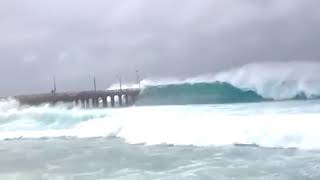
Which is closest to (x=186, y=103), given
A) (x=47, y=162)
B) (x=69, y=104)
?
(x=69, y=104)

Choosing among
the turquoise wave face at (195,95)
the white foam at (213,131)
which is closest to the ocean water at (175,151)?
the white foam at (213,131)

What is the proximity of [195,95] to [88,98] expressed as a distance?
11.0 meters

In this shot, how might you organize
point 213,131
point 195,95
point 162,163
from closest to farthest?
1. point 162,163
2. point 213,131
3. point 195,95

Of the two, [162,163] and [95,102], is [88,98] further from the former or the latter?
[162,163]

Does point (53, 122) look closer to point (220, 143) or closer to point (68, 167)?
point (220, 143)

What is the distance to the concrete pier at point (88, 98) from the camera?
55188 millimetres

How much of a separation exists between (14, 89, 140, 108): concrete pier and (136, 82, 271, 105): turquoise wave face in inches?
50.9

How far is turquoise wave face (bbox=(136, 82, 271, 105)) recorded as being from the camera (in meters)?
47.1

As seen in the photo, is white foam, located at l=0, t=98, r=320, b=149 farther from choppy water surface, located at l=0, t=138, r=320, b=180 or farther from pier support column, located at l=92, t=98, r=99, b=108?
pier support column, located at l=92, t=98, r=99, b=108

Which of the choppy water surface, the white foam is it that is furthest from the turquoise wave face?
the choppy water surface

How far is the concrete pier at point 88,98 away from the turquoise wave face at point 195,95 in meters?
1.29

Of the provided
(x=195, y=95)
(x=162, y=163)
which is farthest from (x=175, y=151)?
(x=195, y=95)

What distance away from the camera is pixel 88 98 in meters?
55.3

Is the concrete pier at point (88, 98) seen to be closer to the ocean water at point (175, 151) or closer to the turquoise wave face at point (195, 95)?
the turquoise wave face at point (195, 95)
